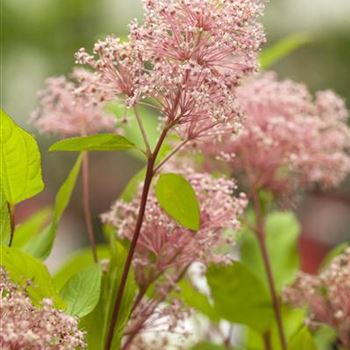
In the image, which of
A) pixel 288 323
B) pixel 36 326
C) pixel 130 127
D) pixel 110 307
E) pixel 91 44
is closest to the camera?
pixel 36 326

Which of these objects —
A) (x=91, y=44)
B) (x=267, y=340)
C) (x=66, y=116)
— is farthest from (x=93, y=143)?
(x=91, y=44)

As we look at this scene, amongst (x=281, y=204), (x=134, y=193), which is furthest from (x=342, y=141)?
(x=134, y=193)

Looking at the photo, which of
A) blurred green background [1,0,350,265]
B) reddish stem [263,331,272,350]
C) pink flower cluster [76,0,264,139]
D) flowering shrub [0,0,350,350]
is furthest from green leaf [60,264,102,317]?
blurred green background [1,0,350,265]

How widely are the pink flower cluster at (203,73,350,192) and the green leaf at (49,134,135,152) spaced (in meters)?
0.17

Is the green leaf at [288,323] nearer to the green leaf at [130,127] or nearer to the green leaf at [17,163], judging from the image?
the green leaf at [130,127]

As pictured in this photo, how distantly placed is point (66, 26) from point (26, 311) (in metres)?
3.40

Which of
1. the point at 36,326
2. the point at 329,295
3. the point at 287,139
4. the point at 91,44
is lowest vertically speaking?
the point at 36,326

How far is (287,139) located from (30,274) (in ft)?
0.90

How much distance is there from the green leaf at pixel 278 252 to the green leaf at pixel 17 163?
10.9 inches

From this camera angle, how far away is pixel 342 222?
2.57 m

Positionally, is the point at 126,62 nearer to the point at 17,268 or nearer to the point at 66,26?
the point at 17,268

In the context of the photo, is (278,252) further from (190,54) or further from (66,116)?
(190,54)

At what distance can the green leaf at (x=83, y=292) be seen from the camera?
49 cm

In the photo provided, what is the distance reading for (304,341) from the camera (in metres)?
0.61
